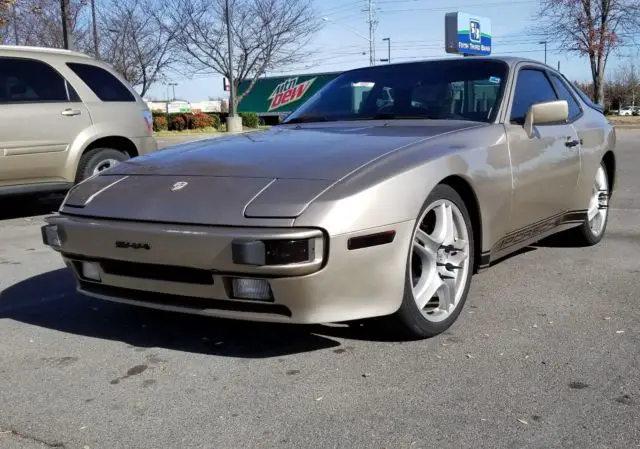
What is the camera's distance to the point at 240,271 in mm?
2836

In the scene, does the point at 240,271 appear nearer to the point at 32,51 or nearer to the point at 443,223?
the point at 443,223

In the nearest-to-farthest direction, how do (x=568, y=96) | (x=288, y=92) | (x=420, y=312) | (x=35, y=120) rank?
(x=420, y=312) → (x=568, y=96) → (x=35, y=120) → (x=288, y=92)

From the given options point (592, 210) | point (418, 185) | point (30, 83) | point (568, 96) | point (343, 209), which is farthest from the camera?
point (30, 83)

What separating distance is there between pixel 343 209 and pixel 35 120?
5226 millimetres

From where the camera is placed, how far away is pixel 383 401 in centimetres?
269

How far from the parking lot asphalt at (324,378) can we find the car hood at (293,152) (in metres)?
0.84

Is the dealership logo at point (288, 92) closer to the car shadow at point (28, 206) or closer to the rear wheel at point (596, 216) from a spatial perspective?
the car shadow at point (28, 206)

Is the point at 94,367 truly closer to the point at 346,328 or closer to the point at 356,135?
the point at 346,328

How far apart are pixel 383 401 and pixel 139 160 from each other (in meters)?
2.01

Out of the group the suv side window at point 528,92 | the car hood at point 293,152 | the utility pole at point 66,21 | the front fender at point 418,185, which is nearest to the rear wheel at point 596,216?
the suv side window at point 528,92

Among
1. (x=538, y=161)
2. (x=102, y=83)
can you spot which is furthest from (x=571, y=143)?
(x=102, y=83)

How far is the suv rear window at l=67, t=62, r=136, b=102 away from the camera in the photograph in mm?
7629

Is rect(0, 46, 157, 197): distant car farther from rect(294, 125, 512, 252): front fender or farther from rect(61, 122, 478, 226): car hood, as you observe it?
rect(294, 125, 512, 252): front fender

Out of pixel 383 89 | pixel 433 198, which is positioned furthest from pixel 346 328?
pixel 383 89
